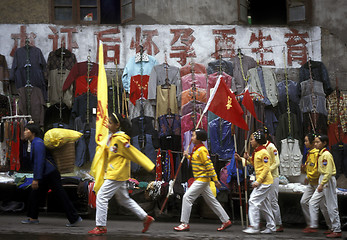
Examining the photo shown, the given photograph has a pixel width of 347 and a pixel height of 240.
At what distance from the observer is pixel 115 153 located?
739 centimetres

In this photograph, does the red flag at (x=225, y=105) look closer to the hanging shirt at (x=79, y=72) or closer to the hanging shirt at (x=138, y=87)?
the hanging shirt at (x=138, y=87)

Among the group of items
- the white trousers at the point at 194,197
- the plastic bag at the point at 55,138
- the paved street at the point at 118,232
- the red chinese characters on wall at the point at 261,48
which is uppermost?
the red chinese characters on wall at the point at 261,48

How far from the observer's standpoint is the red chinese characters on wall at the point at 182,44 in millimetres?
12219

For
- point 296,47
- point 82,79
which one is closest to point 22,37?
point 82,79

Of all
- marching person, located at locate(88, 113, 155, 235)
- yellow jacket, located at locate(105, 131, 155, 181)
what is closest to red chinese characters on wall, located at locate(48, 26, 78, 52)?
marching person, located at locate(88, 113, 155, 235)

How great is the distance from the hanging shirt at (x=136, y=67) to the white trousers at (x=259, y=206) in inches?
177

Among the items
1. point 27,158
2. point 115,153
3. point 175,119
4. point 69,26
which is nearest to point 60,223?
point 115,153

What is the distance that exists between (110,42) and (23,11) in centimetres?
207

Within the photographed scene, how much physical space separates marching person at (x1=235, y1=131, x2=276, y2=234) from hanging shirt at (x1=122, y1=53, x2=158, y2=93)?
4105 millimetres

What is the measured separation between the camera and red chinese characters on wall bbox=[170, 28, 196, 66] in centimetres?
1222

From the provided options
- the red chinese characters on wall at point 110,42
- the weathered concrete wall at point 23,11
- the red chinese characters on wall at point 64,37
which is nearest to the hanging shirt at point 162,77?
the red chinese characters on wall at point 110,42

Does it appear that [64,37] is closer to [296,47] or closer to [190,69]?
[190,69]

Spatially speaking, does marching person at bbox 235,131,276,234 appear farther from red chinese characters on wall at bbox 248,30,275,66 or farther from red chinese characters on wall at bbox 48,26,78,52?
red chinese characters on wall at bbox 48,26,78,52

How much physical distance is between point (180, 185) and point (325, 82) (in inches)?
164
